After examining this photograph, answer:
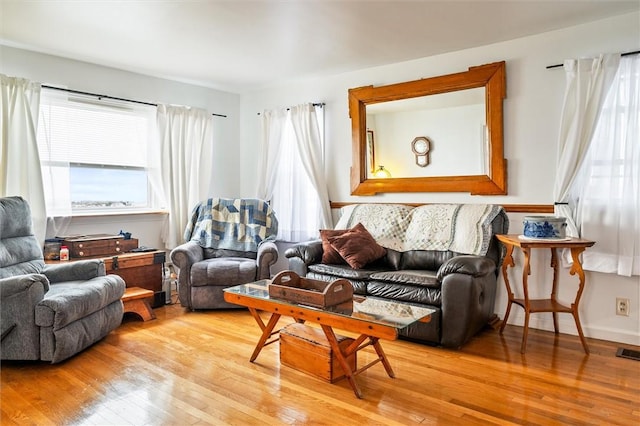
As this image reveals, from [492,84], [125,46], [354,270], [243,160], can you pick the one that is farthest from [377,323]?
[243,160]

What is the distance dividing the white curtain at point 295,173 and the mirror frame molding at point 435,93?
1.37 feet

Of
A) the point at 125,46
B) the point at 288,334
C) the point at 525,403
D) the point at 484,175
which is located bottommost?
the point at 525,403

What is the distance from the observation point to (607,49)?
3.12 m

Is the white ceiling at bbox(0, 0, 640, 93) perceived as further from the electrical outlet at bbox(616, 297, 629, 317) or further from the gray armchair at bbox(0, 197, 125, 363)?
the electrical outlet at bbox(616, 297, 629, 317)

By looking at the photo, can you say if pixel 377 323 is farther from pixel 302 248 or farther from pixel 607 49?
pixel 607 49

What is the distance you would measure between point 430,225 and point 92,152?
10.6ft

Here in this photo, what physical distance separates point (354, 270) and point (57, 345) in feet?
6.77

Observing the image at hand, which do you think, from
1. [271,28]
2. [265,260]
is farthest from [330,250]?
[271,28]

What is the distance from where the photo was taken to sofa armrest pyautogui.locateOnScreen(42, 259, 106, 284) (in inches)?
126

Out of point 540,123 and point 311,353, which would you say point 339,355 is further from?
point 540,123

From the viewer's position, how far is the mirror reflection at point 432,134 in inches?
147

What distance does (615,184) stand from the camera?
3.06m

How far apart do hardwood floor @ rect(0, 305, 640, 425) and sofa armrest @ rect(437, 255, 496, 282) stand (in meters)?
0.52

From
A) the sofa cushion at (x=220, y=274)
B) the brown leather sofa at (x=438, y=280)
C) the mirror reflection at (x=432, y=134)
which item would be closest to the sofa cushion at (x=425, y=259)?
the brown leather sofa at (x=438, y=280)
